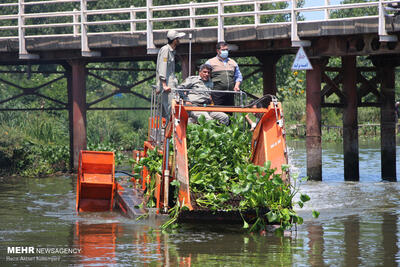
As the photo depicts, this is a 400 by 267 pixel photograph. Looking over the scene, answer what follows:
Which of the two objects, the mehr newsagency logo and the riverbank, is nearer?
the mehr newsagency logo

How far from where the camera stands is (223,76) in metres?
13.9

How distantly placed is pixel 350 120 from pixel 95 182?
924 centimetres

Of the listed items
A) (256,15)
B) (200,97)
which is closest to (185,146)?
(200,97)

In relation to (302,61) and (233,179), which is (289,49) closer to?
(302,61)

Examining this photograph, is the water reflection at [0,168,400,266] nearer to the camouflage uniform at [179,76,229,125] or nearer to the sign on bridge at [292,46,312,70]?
the camouflage uniform at [179,76,229,125]

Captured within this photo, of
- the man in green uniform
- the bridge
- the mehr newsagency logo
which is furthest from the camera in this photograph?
the bridge

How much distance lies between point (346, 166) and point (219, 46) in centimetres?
903

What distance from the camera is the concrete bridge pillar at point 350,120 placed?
21.8 metres

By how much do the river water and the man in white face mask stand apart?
247 centimetres

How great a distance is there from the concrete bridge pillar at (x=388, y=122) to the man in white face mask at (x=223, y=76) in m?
9.53

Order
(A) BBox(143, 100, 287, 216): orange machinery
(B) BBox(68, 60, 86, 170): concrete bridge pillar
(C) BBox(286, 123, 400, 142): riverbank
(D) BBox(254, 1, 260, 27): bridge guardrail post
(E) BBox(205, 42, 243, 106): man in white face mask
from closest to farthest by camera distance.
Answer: (A) BBox(143, 100, 287, 216): orange machinery
(E) BBox(205, 42, 243, 106): man in white face mask
(D) BBox(254, 1, 260, 27): bridge guardrail post
(B) BBox(68, 60, 86, 170): concrete bridge pillar
(C) BBox(286, 123, 400, 142): riverbank

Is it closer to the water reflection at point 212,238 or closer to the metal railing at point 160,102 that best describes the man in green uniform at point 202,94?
the metal railing at point 160,102

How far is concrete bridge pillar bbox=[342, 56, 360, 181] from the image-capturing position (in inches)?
859

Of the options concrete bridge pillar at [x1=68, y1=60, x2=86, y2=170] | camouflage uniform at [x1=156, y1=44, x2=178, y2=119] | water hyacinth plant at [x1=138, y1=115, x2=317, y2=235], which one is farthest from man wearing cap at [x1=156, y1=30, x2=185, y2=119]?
concrete bridge pillar at [x1=68, y1=60, x2=86, y2=170]
